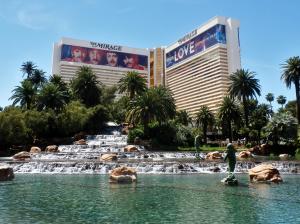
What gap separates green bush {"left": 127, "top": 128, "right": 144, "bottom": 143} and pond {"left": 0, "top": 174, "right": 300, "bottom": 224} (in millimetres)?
42553

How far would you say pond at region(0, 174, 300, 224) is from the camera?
10992 millimetres

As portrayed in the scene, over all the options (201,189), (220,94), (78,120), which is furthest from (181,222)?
(220,94)

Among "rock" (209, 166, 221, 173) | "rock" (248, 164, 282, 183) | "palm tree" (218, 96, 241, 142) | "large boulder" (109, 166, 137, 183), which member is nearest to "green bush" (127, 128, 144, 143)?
"palm tree" (218, 96, 241, 142)

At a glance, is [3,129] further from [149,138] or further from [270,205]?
[270,205]

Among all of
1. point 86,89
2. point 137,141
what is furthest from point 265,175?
point 86,89

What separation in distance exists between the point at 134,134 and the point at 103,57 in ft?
370

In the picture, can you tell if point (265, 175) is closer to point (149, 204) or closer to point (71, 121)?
point (149, 204)

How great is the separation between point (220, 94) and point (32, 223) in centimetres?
14316

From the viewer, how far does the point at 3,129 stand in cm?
5356

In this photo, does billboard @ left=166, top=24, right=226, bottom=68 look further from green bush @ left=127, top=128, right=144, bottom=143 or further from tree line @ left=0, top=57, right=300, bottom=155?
green bush @ left=127, top=128, right=144, bottom=143

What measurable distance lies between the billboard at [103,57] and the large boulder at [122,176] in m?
146

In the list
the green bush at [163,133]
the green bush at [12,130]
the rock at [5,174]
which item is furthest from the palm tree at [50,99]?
the rock at [5,174]

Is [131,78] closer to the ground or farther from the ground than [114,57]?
closer to the ground

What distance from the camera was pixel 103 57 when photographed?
169 meters
